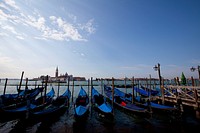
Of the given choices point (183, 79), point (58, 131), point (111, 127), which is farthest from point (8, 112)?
point (183, 79)

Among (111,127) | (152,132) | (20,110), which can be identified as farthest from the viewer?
(20,110)

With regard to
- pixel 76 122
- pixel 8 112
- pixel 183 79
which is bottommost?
pixel 76 122

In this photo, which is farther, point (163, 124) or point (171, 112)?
point (171, 112)

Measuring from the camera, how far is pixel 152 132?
25.6ft

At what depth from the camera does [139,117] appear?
1078 cm

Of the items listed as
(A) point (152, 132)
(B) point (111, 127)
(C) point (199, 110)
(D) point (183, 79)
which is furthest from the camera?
(D) point (183, 79)

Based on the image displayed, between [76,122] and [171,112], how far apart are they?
9635 mm

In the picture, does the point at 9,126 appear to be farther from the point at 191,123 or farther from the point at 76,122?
the point at 191,123

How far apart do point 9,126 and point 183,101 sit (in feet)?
53.2

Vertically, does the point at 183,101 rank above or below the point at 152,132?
above

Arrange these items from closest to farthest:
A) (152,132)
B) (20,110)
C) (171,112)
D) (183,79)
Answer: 1. (152,132)
2. (20,110)
3. (171,112)
4. (183,79)

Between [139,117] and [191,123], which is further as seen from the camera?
[139,117]

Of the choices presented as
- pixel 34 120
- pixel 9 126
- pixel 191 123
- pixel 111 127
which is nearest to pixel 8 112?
pixel 9 126

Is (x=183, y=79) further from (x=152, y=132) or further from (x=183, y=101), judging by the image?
(x=152, y=132)
